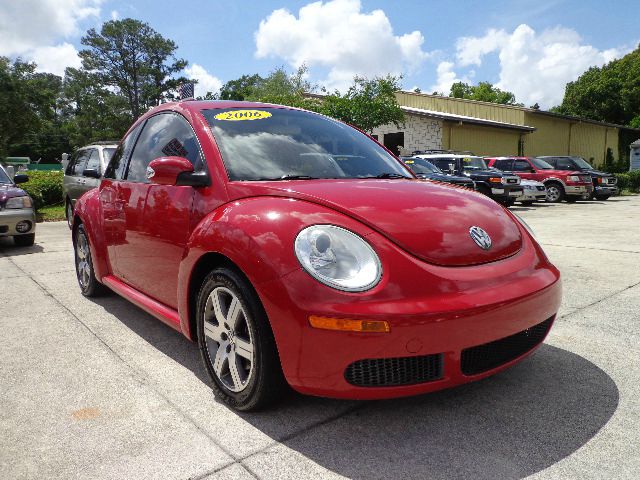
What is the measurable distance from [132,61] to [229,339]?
61052 mm

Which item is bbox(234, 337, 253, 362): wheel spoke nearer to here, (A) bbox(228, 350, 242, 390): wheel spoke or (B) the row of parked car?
(A) bbox(228, 350, 242, 390): wheel spoke

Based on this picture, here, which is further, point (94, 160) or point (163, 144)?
point (94, 160)

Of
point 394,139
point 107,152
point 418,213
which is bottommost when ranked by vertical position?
point 418,213

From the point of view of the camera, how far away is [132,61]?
56.4m

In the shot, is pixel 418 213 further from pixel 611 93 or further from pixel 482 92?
pixel 482 92

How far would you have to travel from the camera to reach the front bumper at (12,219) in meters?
7.32

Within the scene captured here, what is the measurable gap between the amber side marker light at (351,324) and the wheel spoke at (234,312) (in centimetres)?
47

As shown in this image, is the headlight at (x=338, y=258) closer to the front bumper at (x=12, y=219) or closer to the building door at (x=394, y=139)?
the front bumper at (x=12, y=219)

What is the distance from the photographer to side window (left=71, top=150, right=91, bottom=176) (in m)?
9.84

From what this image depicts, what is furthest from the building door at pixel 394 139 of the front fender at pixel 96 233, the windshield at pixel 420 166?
the front fender at pixel 96 233

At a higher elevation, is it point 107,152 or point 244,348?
point 107,152

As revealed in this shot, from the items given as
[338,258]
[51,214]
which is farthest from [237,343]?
[51,214]

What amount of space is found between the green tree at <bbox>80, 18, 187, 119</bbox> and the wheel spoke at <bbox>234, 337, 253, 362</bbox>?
57.3 metres

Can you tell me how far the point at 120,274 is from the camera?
3660 millimetres
